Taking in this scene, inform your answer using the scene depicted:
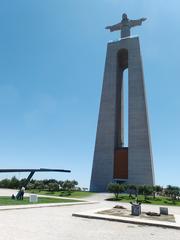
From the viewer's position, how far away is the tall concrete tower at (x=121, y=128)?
63594mm

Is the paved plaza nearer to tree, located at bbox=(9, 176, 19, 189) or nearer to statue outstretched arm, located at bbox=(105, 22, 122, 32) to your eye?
tree, located at bbox=(9, 176, 19, 189)

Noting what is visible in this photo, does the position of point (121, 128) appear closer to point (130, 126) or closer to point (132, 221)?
point (130, 126)

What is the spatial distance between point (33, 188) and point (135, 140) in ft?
80.3

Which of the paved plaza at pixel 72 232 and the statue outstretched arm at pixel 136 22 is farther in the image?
the statue outstretched arm at pixel 136 22

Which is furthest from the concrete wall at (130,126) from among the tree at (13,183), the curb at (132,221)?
the curb at (132,221)

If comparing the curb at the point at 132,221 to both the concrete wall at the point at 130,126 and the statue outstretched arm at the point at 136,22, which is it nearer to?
the concrete wall at the point at 130,126

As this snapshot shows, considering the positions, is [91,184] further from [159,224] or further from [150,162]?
[159,224]

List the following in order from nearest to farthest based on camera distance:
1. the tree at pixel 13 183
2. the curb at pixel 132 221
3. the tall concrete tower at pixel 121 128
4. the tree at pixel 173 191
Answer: the curb at pixel 132 221 → the tree at pixel 173 191 → the tall concrete tower at pixel 121 128 → the tree at pixel 13 183

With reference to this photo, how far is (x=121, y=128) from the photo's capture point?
7319 cm

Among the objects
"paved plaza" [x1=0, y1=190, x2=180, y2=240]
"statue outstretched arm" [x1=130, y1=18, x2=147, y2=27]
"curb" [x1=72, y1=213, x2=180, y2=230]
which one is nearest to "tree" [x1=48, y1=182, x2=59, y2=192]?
"curb" [x1=72, y1=213, x2=180, y2=230]

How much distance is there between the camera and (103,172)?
218ft

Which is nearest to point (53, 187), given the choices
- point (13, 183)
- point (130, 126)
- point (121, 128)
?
point (13, 183)

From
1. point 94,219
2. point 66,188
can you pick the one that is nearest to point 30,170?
point 94,219

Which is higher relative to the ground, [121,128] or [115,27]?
[115,27]
